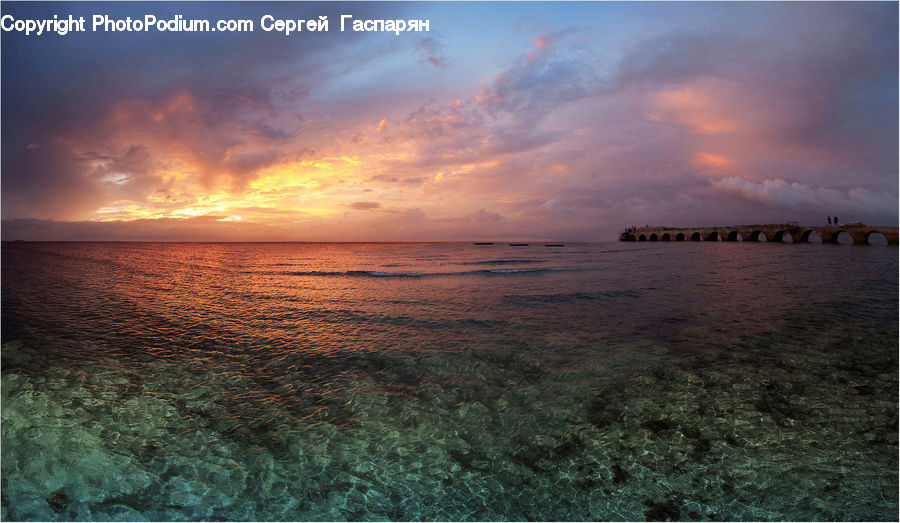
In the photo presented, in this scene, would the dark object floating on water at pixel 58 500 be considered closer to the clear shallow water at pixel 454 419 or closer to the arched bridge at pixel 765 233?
the clear shallow water at pixel 454 419

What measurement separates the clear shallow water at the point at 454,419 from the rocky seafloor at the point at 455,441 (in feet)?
0.10

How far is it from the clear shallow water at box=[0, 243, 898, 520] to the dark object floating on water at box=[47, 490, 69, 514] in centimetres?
2

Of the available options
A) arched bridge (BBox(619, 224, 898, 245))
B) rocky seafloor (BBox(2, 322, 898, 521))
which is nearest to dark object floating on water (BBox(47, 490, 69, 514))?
rocky seafloor (BBox(2, 322, 898, 521))

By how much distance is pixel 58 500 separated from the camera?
4324mm

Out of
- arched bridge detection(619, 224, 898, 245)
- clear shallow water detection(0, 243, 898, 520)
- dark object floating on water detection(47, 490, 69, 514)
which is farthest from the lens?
arched bridge detection(619, 224, 898, 245)

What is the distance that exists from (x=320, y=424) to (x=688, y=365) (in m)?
7.74

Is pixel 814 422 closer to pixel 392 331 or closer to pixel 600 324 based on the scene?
pixel 600 324

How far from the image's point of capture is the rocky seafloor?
14.1 ft

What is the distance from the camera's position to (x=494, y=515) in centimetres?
419

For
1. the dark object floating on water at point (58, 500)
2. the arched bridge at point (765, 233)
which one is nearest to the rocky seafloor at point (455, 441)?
the dark object floating on water at point (58, 500)

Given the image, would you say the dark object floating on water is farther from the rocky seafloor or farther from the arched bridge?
the arched bridge

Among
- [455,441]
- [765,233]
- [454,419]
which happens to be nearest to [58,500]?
[455,441]

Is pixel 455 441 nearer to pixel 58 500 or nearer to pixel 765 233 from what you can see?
pixel 58 500

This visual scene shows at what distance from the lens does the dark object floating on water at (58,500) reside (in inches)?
167
